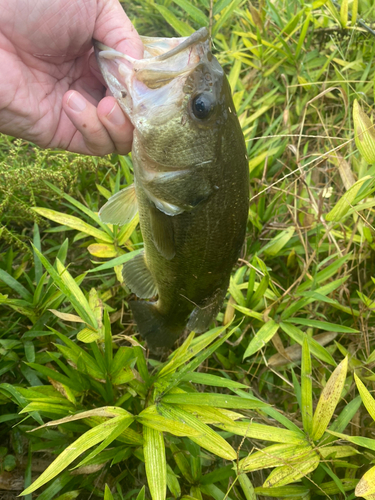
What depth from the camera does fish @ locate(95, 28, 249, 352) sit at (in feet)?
5.45

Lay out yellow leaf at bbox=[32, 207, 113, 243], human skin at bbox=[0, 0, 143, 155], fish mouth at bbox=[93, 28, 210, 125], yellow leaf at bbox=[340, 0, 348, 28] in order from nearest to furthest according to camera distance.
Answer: fish mouth at bbox=[93, 28, 210, 125], human skin at bbox=[0, 0, 143, 155], yellow leaf at bbox=[32, 207, 113, 243], yellow leaf at bbox=[340, 0, 348, 28]

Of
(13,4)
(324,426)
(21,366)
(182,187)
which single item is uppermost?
(13,4)

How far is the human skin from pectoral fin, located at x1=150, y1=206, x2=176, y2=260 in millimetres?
449

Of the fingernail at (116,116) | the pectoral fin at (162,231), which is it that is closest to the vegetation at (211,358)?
the pectoral fin at (162,231)

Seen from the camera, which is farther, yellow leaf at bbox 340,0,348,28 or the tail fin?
yellow leaf at bbox 340,0,348,28

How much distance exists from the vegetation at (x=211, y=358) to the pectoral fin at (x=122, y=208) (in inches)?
13.8

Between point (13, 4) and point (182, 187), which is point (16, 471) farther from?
point (13, 4)

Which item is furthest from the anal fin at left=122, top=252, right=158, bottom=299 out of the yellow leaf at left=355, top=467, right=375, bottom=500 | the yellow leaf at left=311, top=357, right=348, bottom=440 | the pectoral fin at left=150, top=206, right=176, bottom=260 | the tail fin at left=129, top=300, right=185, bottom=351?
the yellow leaf at left=355, top=467, right=375, bottom=500

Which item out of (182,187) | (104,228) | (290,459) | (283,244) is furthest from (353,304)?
(104,228)

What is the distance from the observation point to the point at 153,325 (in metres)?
2.31

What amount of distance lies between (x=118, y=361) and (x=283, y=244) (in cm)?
143

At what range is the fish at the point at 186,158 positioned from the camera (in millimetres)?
1662

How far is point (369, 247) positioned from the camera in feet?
8.92

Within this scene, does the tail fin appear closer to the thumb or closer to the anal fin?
the anal fin
